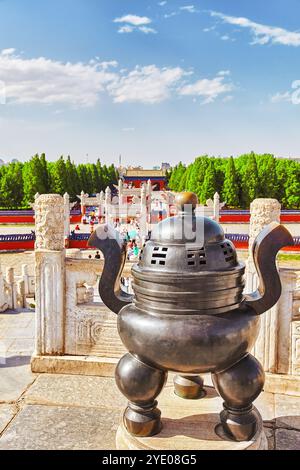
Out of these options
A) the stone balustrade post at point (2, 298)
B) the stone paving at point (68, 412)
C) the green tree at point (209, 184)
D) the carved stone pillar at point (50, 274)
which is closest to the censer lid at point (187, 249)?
the stone paving at point (68, 412)

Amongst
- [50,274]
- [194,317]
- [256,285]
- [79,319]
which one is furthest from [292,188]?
[194,317]

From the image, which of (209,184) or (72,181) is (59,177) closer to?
(72,181)

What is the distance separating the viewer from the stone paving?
316cm

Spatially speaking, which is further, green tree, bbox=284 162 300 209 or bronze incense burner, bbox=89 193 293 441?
green tree, bbox=284 162 300 209

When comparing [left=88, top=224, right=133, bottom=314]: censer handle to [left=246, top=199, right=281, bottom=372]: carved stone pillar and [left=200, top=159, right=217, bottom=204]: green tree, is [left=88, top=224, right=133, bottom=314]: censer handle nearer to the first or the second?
[left=246, top=199, right=281, bottom=372]: carved stone pillar

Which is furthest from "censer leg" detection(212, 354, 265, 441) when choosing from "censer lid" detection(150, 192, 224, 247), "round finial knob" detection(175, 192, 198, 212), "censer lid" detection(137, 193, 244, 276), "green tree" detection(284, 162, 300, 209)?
"green tree" detection(284, 162, 300, 209)

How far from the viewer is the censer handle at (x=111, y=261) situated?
2990mm

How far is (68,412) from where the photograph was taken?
11.7 feet

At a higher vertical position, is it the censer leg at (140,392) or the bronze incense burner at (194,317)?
the bronze incense burner at (194,317)

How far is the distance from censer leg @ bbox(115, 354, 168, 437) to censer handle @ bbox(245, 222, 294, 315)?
821 millimetres

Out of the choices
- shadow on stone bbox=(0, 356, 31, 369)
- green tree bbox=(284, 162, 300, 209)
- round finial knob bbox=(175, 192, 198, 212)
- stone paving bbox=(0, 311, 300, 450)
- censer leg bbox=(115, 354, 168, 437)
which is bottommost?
stone paving bbox=(0, 311, 300, 450)

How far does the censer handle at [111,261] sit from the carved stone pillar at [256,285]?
150 centimetres

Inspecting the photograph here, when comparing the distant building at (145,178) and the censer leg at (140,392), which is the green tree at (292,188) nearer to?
the censer leg at (140,392)

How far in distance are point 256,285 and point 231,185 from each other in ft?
102
